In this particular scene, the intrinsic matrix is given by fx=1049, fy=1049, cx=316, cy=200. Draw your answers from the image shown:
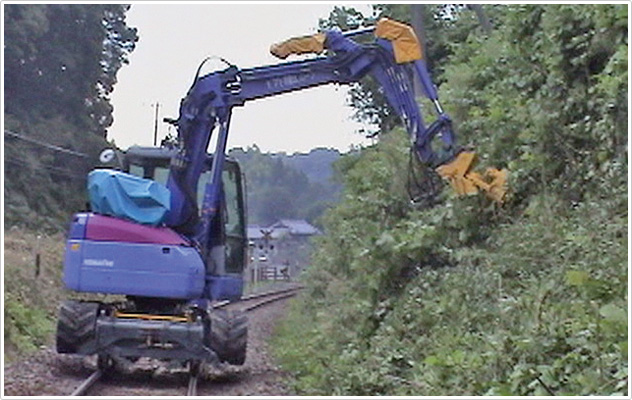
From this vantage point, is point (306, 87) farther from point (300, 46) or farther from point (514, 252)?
point (514, 252)

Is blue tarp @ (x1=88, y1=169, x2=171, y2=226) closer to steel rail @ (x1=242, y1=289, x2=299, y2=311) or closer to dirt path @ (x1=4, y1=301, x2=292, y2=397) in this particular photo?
dirt path @ (x1=4, y1=301, x2=292, y2=397)

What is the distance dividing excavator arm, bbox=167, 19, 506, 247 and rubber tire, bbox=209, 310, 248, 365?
3.15 ft

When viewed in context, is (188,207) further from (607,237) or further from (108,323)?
(607,237)

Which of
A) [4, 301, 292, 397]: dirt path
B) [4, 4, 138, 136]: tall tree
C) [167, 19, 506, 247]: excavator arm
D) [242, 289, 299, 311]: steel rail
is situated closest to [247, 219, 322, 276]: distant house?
[242, 289, 299, 311]: steel rail

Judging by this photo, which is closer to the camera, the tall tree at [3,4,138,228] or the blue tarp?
the blue tarp

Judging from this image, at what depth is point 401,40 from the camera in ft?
40.1

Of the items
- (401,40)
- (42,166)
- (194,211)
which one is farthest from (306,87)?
(42,166)

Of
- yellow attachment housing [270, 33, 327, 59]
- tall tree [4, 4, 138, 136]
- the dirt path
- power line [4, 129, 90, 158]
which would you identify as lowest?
the dirt path

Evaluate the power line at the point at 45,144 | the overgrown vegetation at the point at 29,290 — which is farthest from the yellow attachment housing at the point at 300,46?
the power line at the point at 45,144

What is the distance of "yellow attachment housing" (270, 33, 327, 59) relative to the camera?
1230 centimetres

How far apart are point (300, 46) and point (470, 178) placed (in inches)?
99.2

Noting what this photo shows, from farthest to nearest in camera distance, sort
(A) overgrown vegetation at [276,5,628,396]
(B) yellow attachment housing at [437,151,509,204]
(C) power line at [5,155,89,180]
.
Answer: (C) power line at [5,155,89,180]
(B) yellow attachment housing at [437,151,509,204]
(A) overgrown vegetation at [276,5,628,396]

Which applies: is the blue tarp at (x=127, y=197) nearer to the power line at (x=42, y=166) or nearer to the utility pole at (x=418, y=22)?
the utility pole at (x=418, y=22)

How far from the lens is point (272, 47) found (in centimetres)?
1240
